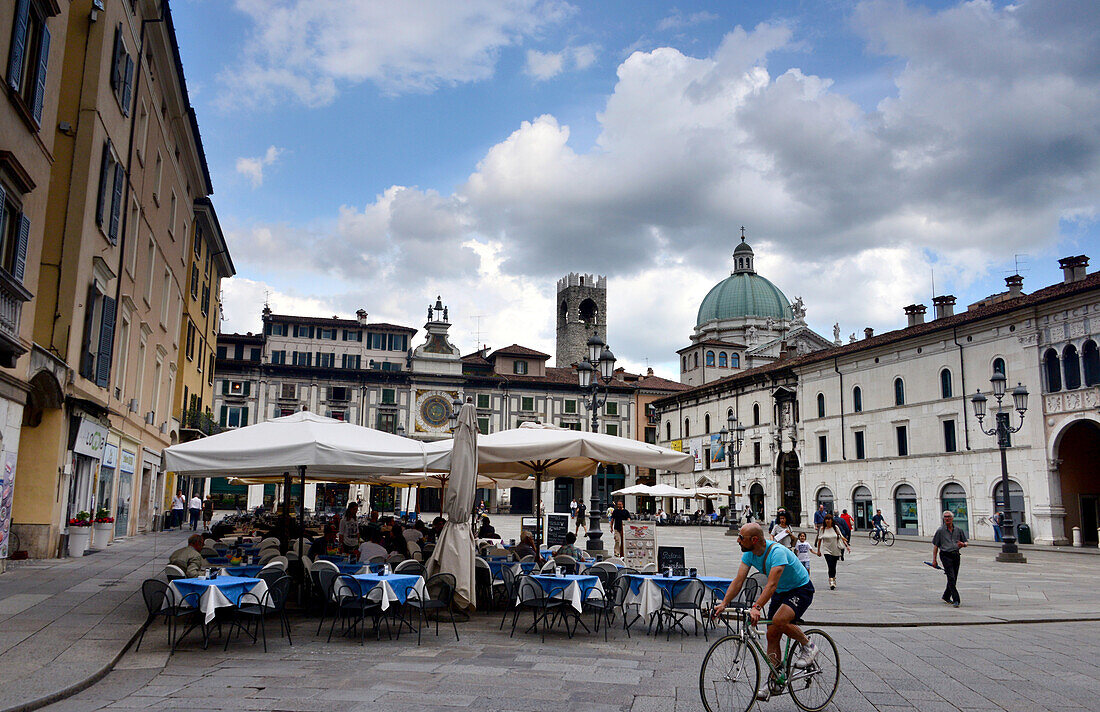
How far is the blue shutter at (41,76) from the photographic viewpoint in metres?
14.9

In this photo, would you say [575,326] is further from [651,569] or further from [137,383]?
[651,569]

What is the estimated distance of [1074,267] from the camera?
38844 millimetres

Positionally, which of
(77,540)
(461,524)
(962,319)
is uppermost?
(962,319)

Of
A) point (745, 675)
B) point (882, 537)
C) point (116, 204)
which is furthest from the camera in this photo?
point (882, 537)

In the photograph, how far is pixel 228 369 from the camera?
64.4m

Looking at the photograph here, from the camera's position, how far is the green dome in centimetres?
8800

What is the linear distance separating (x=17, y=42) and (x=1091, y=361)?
38.2 m

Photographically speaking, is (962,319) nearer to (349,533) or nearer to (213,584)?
(349,533)

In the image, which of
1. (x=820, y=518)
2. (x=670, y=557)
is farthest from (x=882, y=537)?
(x=670, y=557)

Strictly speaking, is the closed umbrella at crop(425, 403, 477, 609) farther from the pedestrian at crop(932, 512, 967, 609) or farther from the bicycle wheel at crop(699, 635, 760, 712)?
the pedestrian at crop(932, 512, 967, 609)

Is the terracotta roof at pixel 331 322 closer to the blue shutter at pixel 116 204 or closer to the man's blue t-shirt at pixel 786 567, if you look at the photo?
the blue shutter at pixel 116 204

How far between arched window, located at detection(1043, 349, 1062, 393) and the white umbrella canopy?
3408 centimetres

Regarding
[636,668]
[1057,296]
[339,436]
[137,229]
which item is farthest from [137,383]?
[1057,296]

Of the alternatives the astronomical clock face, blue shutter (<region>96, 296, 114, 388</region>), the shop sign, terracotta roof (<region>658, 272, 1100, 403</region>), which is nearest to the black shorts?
the shop sign
